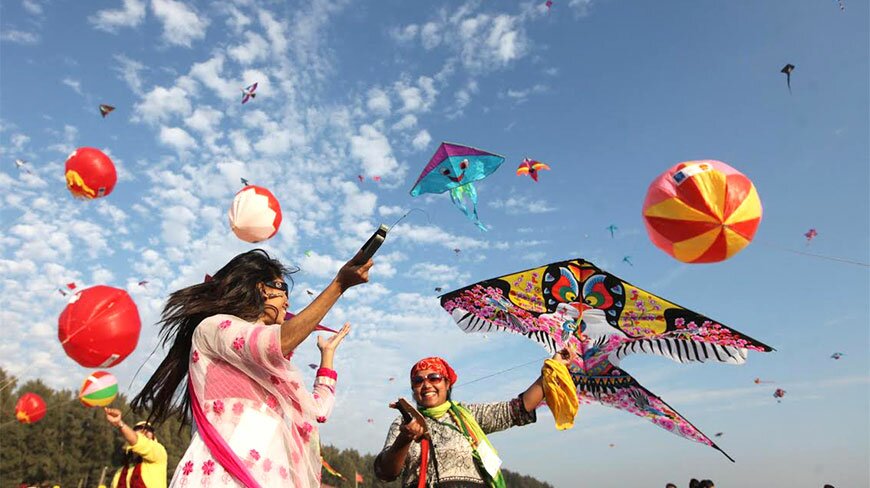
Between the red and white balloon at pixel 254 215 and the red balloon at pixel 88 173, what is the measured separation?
252 cm

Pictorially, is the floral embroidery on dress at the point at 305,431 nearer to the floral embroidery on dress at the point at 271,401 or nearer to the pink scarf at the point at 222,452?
the floral embroidery on dress at the point at 271,401

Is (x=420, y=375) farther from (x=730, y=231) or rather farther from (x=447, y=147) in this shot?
(x=447, y=147)

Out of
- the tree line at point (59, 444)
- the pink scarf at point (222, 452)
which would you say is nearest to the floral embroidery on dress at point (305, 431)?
the pink scarf at point (222, 452)

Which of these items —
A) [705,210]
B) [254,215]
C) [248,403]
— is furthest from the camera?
[254,215]

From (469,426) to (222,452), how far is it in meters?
1.94

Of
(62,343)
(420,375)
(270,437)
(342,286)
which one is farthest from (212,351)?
(62,343)

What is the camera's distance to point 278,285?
2.45m

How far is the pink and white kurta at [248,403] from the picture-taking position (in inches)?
74.4

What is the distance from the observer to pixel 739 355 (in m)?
5.54

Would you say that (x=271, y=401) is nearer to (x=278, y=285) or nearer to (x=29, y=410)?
(x=278, y=285)

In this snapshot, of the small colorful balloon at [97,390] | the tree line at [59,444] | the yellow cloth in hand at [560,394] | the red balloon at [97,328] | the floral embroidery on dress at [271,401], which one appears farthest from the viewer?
the tree line at [59,444]

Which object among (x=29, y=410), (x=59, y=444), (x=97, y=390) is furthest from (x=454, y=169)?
(x=59, y=444)

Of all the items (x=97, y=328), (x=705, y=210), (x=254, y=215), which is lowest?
(x=97, y=328)

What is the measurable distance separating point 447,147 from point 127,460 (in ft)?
17.9
